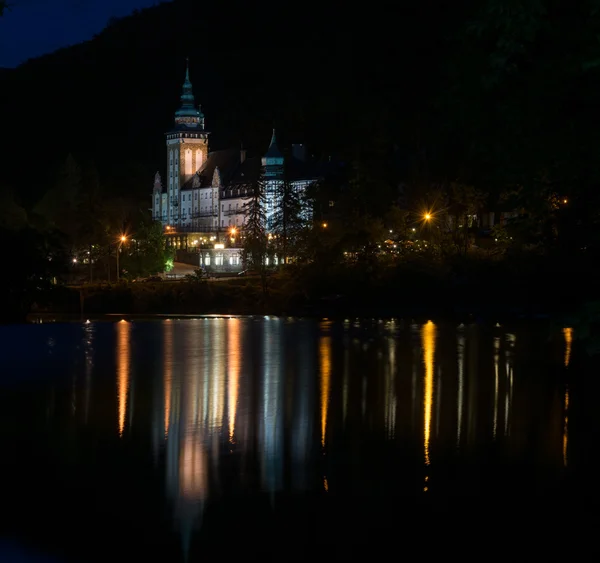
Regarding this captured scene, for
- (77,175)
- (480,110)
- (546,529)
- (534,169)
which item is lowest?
(546,529)

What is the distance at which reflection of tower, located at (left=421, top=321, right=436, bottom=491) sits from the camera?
2328cm

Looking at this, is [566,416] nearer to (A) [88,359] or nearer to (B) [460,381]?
(B) [460,381]

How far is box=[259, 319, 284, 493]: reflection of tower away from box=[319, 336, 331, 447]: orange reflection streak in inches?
39.0

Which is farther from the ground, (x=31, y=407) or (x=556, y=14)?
(x=556, y=14)

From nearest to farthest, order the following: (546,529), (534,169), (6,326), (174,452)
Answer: (546,529) < (534,169) < (174,452) < (6,326)

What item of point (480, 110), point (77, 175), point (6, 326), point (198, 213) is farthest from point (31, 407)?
point (198, 213)

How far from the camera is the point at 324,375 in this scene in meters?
33.8

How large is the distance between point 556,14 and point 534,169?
268 cm

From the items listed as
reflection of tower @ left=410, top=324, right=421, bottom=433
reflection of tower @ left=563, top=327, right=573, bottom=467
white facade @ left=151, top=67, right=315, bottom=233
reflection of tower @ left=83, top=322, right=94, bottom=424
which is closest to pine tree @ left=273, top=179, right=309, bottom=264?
white facade @ left=151, top=67, right=315, bottom=233

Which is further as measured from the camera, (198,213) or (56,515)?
(198,213)

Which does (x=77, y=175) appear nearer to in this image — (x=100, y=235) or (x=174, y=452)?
(x=100, y=235)

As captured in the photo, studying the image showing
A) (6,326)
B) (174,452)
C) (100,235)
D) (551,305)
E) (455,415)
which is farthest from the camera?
(100,235)

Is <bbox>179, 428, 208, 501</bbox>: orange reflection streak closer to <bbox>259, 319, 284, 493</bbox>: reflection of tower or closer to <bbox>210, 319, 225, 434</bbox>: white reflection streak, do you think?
<bbox>259, 319, 284, 493</bbox>: reflection of tower

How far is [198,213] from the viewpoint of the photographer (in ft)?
530
